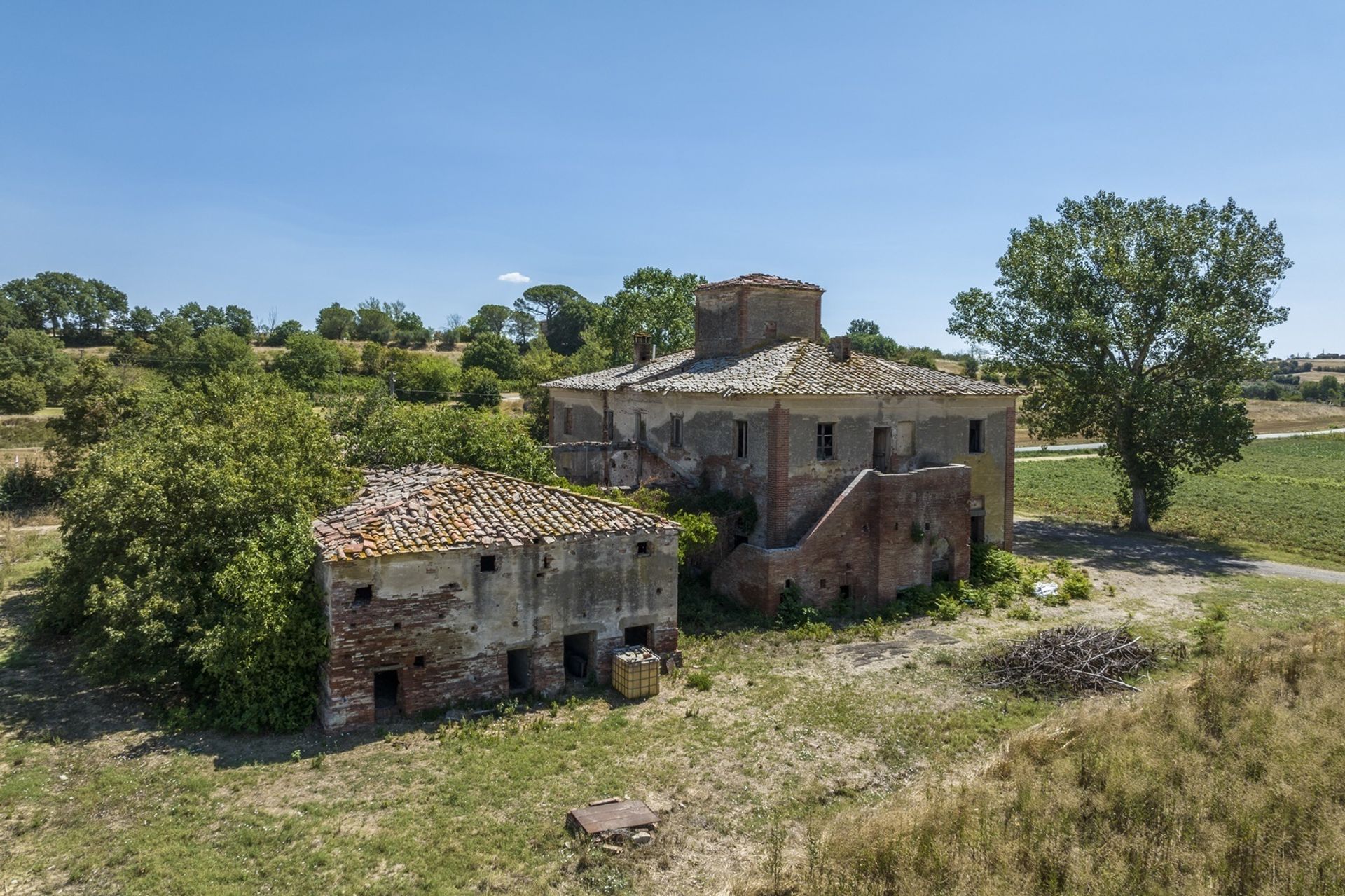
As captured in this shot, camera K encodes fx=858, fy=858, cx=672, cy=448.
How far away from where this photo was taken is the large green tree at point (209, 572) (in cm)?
1414

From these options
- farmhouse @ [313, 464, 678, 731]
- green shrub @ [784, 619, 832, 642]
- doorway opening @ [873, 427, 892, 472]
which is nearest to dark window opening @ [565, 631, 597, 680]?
farmhouse @ [313, 464, 678, 731]

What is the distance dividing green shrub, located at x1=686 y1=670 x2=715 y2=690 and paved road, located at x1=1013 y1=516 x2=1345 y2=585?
1719 cm

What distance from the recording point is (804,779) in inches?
508

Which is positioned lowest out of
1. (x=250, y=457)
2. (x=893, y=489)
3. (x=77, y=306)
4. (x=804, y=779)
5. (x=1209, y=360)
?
(x=804, y=779)

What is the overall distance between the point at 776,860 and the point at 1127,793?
5216mm

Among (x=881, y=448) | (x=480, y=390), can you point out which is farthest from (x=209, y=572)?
(x=480, y=390)

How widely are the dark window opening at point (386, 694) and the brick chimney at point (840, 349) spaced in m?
16.0

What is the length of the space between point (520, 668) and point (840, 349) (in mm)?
14658

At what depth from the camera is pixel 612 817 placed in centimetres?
1130

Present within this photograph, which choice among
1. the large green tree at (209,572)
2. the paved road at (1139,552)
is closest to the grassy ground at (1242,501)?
the paved road at (1139,552)

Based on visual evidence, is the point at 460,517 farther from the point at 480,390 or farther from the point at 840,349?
the point at 480,390

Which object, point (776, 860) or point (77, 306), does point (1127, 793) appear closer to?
point (776, 860)

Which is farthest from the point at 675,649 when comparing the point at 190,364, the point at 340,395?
the point at 190,364

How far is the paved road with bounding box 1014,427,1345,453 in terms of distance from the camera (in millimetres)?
69688
